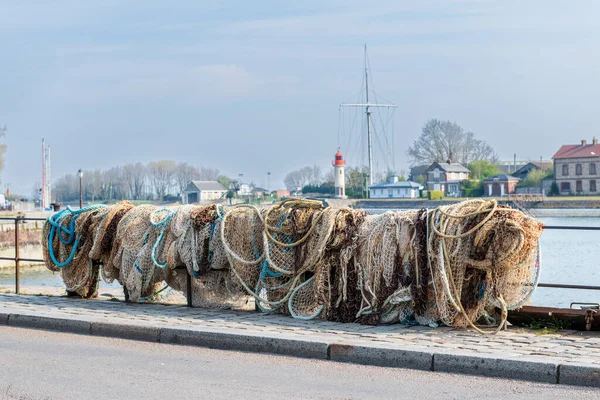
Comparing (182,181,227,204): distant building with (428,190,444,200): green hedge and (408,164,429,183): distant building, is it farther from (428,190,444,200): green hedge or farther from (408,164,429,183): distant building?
(408,164,429,183): distant building

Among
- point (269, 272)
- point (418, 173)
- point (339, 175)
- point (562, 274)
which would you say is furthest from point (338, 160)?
point (269, 272)

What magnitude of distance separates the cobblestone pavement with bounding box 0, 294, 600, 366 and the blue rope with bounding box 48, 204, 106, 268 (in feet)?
2.27

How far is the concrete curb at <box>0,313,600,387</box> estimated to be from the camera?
695cm

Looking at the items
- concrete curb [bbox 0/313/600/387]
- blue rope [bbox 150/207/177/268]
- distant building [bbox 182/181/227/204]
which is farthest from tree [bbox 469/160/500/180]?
concrete curb [bbox 0/313/600/387]

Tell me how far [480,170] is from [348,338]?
14841 centimetres

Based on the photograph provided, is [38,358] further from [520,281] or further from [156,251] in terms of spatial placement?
[520,281]

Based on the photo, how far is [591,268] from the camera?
36.2 m

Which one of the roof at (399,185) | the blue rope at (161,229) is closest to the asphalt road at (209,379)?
the blue rope at (161,229)

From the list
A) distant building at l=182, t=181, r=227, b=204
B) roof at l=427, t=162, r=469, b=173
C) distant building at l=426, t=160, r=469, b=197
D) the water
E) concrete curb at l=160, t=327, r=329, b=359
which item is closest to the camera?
concrete curb at l=160, t=327, r=329, b=359

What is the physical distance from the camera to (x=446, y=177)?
5723 inches

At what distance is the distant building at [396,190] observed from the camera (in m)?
148

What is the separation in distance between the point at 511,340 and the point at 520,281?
82 cm

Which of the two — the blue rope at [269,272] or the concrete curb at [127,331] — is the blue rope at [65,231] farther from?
the blue rope at [269,272]

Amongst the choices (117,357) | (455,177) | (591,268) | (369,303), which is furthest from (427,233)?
(455,177)
